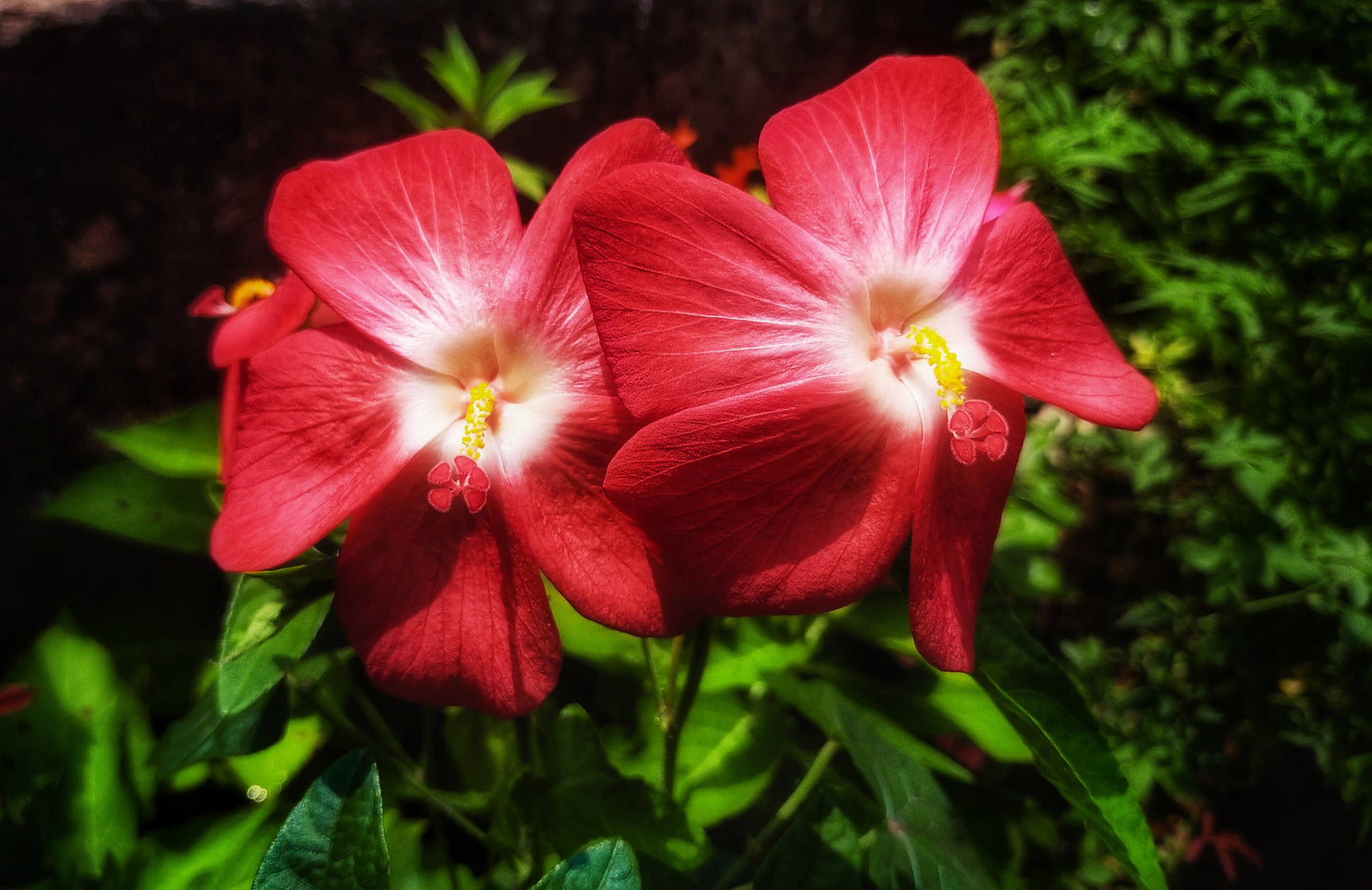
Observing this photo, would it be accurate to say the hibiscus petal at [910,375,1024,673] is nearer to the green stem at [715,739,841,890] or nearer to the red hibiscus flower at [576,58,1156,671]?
the red hibiscus flower at [576,58,1156,671]

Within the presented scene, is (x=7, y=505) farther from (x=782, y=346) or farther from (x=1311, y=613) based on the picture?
(x=1311, y=613)

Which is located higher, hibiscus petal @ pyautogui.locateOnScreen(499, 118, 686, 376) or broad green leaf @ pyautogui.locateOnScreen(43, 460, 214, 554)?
hibiscus petal @ pyautogui.locateOnScreen(499, 118, 686, 376)

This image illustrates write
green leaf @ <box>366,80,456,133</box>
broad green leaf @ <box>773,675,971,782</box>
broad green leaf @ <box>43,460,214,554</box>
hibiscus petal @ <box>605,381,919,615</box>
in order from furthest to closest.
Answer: green leaf @ <box>366,80,456,133</box>, broad green leaf @ <box>43,460,214,554</box>, broad green leaf @ <box>773,675,971,782</box>, hibiscus petal @ <box>605,381,919,615</box>

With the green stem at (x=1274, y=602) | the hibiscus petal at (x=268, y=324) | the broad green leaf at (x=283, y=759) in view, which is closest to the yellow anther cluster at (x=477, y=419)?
the hibiscus petal at (x=268, y=324)

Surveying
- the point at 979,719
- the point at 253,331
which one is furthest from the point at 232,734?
the point at 979,719

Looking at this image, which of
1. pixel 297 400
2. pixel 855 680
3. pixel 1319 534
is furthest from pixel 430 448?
pixel 1319 534

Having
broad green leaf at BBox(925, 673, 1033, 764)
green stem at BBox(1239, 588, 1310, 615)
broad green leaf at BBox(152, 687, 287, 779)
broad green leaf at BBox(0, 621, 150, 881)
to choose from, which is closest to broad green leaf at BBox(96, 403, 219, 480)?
broad green leaf at BBox(0, 621, 150, 881)
